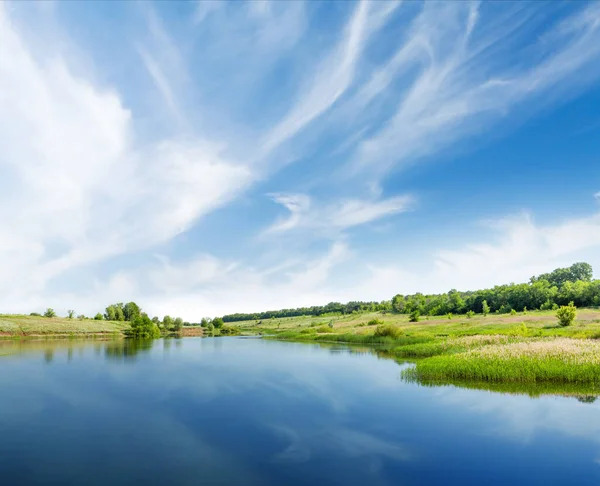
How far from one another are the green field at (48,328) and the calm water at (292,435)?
286 ft

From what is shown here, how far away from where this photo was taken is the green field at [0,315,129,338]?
10150cm

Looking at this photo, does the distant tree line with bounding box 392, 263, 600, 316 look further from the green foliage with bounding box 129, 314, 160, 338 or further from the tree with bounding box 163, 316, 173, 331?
the tree with bounding box 163, 316, 173, 331

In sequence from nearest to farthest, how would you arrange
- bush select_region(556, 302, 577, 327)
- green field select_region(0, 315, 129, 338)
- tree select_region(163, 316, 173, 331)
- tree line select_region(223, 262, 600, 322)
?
bush select_region(556, 302, 577, 327) < green field select_region(0, 315, 129, 338) < tree line select_region(223, 262, 600, 322) < tree select_region(163, 316, 173, 331)

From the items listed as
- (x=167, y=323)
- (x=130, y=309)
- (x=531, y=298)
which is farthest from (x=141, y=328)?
(x=531, y=298)

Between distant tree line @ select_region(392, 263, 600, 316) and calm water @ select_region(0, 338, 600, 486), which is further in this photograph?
distant tree line @ select_region(392, 263, 600, 316)

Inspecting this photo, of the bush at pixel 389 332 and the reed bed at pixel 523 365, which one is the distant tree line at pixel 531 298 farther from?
the reed bed at pixel 523 365

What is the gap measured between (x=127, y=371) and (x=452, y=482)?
3655 centimetres

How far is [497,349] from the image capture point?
35.6m

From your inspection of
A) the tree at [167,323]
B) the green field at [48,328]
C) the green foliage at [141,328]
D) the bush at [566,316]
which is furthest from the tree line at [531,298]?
the tree at [167,323]

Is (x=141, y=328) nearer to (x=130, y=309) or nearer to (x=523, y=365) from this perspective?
(x=130, y=309)

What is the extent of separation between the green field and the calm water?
8731cm

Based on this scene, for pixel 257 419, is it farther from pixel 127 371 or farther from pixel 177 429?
pixel 127 371

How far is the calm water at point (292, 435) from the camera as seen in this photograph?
14.0m

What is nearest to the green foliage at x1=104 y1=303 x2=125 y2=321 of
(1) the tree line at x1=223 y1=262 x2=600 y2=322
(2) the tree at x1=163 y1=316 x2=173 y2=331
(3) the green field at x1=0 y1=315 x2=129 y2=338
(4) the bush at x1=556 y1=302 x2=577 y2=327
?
(2) the tree at x1=163 y1=316 x2=173 y2=331
